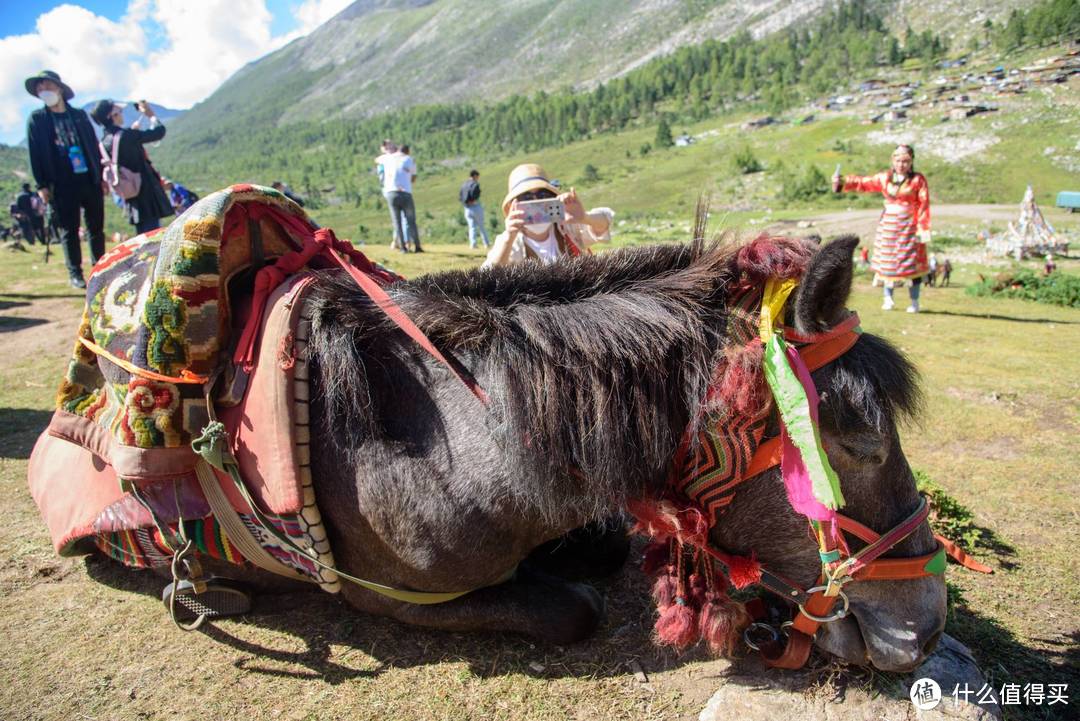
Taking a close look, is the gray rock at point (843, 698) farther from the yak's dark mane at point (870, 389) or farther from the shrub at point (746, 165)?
the shrub at point (746, 165)

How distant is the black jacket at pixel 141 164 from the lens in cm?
748

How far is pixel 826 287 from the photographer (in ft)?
6.09

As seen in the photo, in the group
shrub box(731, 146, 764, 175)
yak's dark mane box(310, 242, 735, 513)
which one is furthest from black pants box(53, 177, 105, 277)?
shrub box(731, 146, 764, 175)

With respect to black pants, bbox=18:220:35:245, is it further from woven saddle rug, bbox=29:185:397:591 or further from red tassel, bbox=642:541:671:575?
red tassel, bbox=642:541:671:575

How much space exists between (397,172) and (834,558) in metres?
11.4

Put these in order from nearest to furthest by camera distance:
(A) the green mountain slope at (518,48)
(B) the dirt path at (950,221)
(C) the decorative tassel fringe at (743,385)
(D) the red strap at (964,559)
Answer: (C) the decorative tassel fringe at (743,385) → (D) the red strap at (964,559) → (B) the dirt path at (950,221) → (A) the green mountain slope at (518,48)

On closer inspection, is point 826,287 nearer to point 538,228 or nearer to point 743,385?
point 743,385

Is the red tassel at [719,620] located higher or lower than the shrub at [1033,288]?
higher

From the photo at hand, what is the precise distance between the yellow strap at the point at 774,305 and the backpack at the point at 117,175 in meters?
8.01

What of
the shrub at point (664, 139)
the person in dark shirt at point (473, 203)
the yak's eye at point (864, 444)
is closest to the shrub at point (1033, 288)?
the person in dark shirt at point (473, 203)

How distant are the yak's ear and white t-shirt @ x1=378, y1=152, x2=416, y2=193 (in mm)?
11079

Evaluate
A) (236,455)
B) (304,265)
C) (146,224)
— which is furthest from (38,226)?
(236,455)

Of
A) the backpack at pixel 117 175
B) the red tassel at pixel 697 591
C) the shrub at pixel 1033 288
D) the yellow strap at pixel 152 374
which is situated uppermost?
the backpack at pixel 117 175

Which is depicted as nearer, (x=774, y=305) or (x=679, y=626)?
(x=774, y=305)
